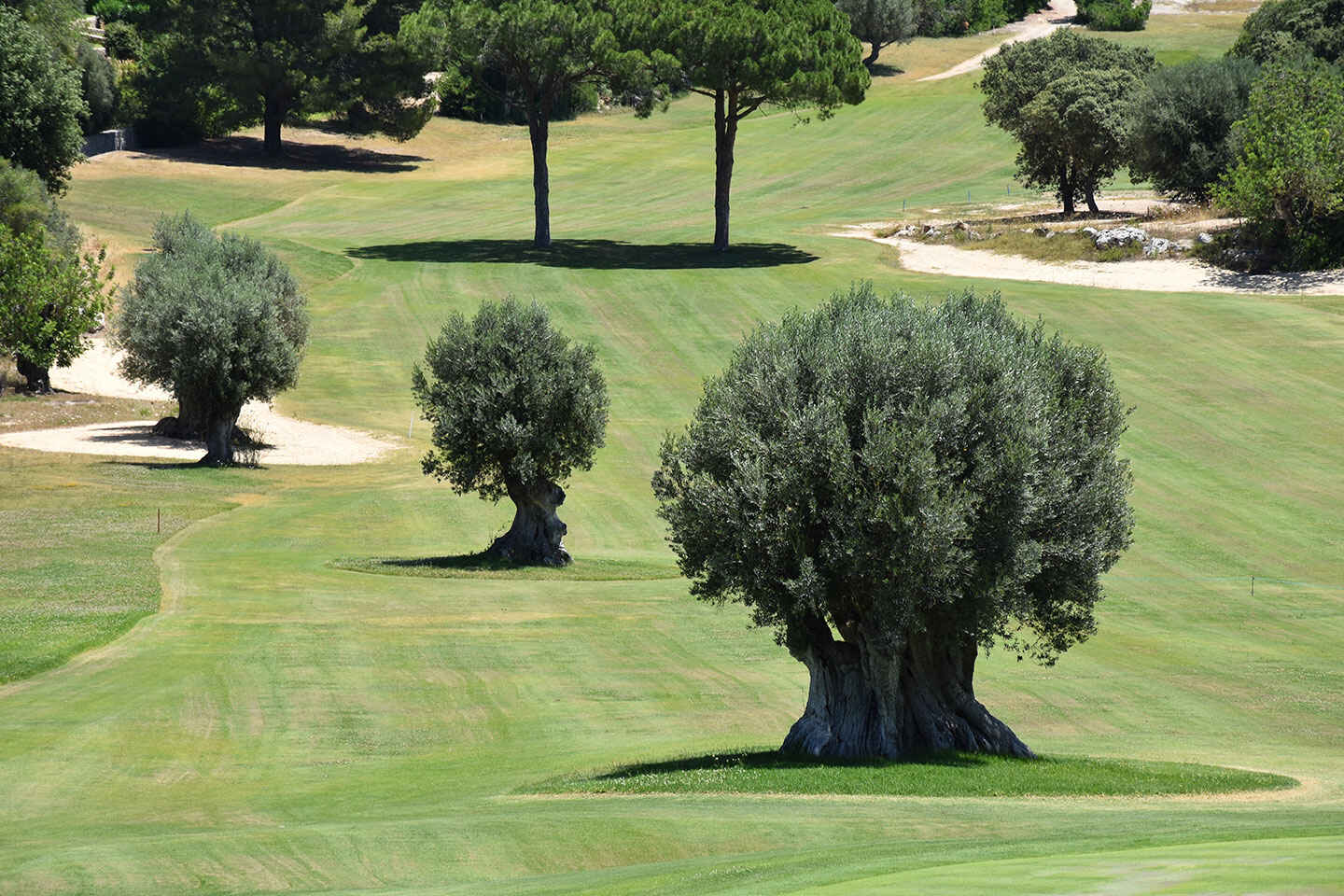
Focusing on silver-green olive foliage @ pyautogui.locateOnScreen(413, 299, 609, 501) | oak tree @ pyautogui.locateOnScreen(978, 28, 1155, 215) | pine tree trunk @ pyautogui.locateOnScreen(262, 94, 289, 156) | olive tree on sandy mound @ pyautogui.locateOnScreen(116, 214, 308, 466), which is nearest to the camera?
silver-green olive foliage @ pyautogui.locateOnScreen(413, 299, 609, 501)

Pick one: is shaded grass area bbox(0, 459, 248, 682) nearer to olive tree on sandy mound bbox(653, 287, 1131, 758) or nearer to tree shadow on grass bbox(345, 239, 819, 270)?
olive tree on sandy mound bbox(653, 287, 1131, 758)

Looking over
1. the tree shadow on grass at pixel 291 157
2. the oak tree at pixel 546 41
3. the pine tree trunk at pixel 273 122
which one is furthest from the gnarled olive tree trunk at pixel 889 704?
the pine tree trunk at pixel 273 122

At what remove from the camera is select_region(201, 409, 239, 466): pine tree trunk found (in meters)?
69.4

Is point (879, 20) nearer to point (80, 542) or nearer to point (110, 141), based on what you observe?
point (110, 141)

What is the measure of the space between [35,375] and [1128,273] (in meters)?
60.2

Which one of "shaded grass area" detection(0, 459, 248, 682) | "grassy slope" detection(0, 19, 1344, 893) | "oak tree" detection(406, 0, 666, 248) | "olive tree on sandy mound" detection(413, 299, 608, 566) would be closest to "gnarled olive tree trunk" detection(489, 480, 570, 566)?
"olive tree on sandy mound" detection(413, 299, 608, 566)

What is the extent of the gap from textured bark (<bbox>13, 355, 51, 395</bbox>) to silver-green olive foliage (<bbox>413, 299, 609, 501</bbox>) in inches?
1473

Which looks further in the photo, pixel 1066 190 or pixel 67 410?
pixel 1066 190

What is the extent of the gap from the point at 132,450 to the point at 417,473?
43.2ft

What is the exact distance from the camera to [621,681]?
36906 millimetres

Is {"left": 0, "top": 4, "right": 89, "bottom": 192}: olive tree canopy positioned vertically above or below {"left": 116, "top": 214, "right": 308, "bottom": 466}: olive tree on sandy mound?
above

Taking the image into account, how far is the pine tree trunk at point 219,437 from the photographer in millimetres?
69438

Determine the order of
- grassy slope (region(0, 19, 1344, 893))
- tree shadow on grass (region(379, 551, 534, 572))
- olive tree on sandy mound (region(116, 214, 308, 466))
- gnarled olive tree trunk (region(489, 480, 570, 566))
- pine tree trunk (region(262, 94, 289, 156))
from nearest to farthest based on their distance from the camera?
grassy slope (region(0, 19, 1344, 893)) < tree shadow on grass (region(379, 551, 534, 572)) < gnarled olive tree trunk (region(489, 480, 570, 566)) < olive tree on sandy mound (region(116, 214, 308, 466)) < pine tree trunk (region(262, 94, 289, 156))

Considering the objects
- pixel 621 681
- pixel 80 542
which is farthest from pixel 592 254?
pixel 621 681
